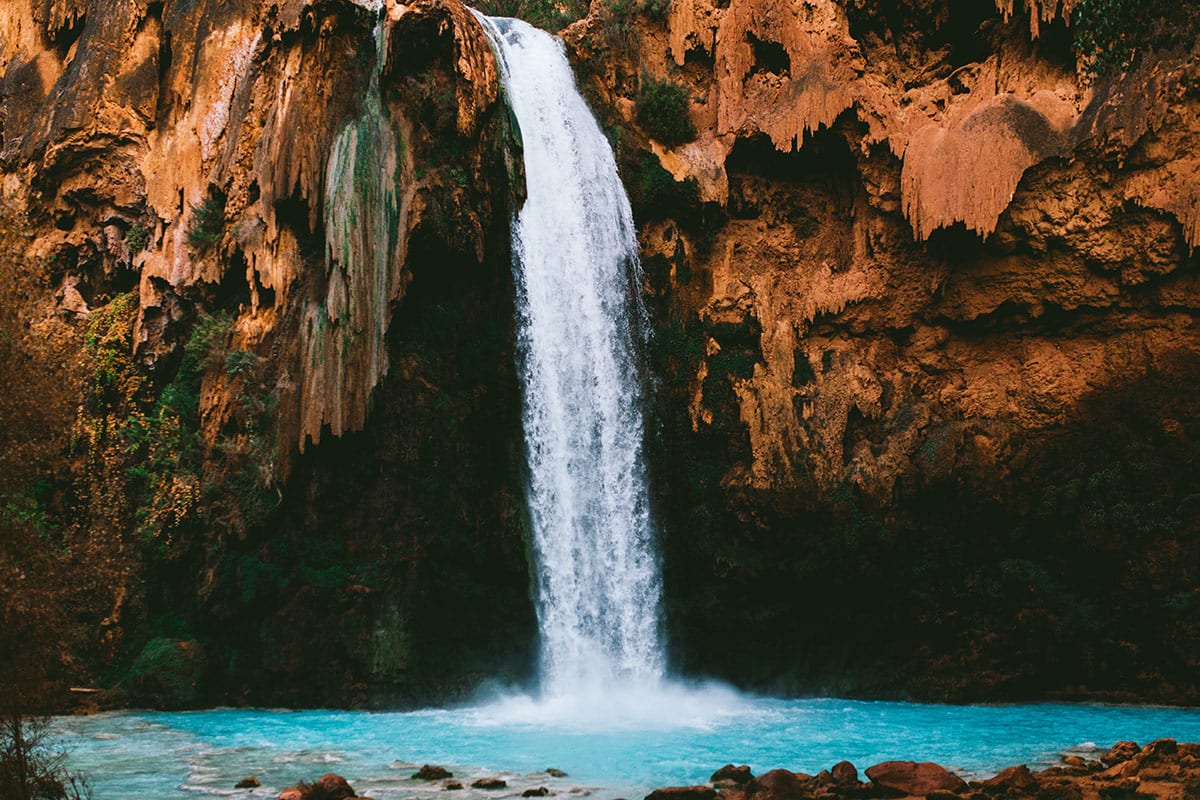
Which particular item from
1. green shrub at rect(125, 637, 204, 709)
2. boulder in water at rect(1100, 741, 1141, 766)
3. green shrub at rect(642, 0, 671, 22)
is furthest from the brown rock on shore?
green shrub at rect(642, 0, 671, 22)

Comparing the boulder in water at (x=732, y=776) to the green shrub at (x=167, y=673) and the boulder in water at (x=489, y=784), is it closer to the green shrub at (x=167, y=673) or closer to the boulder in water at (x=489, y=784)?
the boulder in water at (x=489, y=784)

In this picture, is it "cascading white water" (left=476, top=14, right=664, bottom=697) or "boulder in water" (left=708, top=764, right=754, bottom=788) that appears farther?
"cascading white water" (left=476, top=14, right=664, bottom=697)

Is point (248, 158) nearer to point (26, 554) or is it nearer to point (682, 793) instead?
point (26, 554)

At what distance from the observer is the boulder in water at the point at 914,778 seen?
9.91 meters

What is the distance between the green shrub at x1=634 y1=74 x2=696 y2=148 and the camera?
22.7 m

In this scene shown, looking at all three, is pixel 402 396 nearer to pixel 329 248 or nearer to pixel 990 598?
pixel 329 248

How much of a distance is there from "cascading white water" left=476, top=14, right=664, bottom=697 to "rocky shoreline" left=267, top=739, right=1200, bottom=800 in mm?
7638

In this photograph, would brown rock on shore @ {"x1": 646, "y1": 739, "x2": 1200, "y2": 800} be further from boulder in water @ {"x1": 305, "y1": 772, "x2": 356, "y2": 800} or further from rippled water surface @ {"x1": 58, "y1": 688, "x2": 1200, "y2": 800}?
boulder in water @ {"x1": 305, "y1": 772, "x2": 356, "y2": 800}

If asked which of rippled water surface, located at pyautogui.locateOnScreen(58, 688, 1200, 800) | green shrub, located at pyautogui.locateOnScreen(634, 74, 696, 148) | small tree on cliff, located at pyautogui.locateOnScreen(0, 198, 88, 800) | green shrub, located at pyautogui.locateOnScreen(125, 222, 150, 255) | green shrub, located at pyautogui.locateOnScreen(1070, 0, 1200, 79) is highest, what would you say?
green shrub, located at pyautogui.locateOnScreen(634, 74, 696, 148)

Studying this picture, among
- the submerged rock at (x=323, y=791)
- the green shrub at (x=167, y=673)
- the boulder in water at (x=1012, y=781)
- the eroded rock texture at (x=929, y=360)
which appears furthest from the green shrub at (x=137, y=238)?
the boulder in water at (x=1012, y=781)

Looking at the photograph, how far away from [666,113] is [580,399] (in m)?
7.68

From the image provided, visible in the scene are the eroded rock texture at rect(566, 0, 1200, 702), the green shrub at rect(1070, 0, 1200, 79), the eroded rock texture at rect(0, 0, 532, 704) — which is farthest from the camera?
the eroded rock texture at rect(566, 0, 1200, 702)

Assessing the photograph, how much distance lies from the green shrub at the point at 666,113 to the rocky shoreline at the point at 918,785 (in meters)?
15.9

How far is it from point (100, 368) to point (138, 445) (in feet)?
7.86
